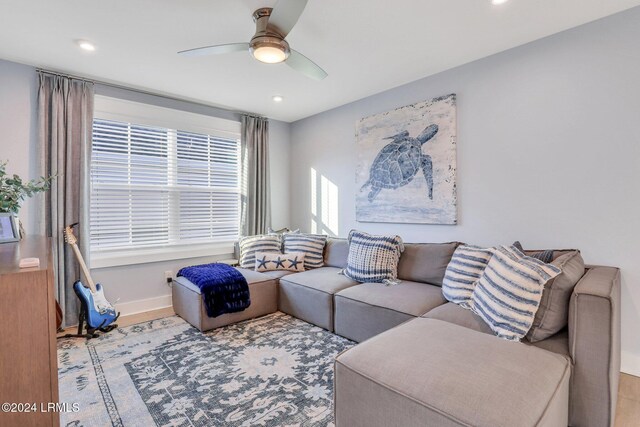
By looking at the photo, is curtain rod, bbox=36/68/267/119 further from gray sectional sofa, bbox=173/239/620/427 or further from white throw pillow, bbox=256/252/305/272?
gray sectional sofa, bbox=173/239/620/427

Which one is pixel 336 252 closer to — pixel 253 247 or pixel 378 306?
pixel 253 247

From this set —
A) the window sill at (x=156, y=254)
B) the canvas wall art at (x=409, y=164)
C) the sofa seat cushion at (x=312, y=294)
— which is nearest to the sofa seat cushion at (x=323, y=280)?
the sofa seat cushion at (x=312, y=294)

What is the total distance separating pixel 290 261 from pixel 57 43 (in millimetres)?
2796

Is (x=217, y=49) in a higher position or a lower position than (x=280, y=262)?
higher

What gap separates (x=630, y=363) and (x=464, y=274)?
1205 mm

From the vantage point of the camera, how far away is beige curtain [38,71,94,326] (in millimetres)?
2932

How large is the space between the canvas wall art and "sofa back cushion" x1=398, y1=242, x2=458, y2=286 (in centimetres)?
31

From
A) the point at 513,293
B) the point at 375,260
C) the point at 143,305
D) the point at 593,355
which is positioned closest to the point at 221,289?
the point at 143,305

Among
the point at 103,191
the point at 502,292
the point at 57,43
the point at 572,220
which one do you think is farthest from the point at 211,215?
the point at 572,220

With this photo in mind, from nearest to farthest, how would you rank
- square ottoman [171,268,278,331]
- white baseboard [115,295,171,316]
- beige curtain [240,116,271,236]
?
square ottoman [171,268,278,331], white baseboard [115,295,171,316], beige curtain [240,116,271,236]

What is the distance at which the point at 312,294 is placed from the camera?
3000 mm

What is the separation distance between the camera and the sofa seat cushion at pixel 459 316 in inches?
75.5

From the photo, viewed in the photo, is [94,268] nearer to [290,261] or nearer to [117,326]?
[117,326]

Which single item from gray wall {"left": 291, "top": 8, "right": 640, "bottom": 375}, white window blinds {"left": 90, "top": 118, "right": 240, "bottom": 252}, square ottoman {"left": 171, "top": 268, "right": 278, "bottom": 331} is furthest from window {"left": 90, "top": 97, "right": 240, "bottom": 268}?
gray wall {"left": 291, "top": 8, "right": 640, "bottom": 375}
